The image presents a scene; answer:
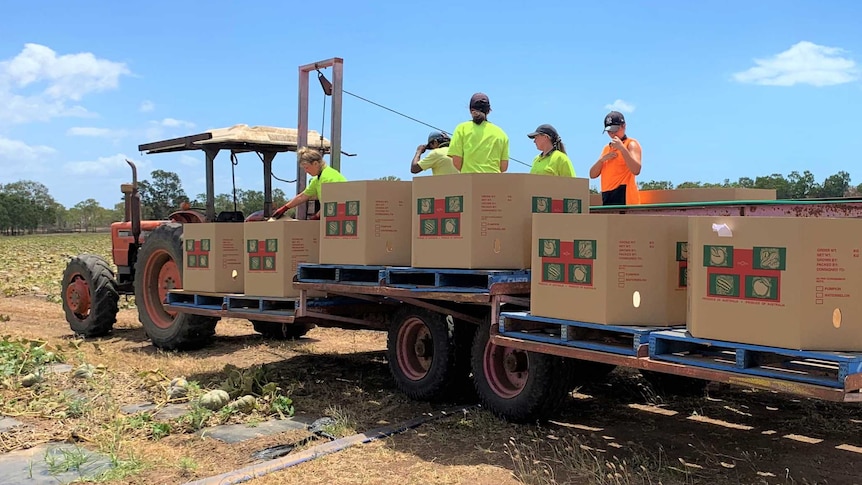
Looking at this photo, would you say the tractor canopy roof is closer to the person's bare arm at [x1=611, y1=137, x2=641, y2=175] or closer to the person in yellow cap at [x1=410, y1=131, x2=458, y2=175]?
the person in yellow cap at [x1=410, y1=131, x2=458, y2=175]

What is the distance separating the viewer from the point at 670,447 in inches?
213

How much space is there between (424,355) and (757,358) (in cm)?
317

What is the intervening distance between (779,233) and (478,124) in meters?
3.17

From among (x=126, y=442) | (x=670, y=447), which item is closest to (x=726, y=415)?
(x=670, y=447)

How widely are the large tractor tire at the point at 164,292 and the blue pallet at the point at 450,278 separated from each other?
3835mm

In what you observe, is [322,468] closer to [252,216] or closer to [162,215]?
[252,216]

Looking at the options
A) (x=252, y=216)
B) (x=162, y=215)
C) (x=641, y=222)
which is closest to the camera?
(x=641, y=222)

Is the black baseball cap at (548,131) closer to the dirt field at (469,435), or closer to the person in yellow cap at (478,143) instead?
the person in yellow cap at (478,143)

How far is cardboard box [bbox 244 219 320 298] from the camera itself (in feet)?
24.7

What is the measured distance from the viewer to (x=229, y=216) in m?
9.98

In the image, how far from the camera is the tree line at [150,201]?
10.3 m

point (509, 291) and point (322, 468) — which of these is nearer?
point (322, 468)

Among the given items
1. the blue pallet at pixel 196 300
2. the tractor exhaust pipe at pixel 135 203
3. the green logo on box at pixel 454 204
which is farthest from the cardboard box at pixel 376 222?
the tractor exhaust pipe at pixel 135 203

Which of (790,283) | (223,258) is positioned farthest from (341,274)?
(790,283)
